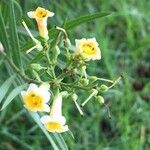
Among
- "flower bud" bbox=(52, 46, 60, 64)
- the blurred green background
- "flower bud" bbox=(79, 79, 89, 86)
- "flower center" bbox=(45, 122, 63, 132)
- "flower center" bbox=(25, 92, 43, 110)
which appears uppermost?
"flower bud" bbox=(52, 46, 60, 64)

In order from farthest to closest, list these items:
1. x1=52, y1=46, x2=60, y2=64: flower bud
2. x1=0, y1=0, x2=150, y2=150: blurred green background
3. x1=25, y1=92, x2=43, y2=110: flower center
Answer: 1. x1=0, y1=0, x2=150, y2=150: blurred green background
2. x1=52, y1=46, x2=60, y2=64: flower bud
3. x1=25, y1=92, x2=43, y2=110: flower center

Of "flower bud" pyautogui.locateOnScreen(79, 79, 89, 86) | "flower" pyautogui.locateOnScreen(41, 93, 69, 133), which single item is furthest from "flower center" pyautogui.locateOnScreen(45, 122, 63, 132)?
"flower bud" pyautogui.locateOnScreen(79, 79, 89, 86)

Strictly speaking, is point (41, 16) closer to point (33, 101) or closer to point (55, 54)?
point (55, 54)

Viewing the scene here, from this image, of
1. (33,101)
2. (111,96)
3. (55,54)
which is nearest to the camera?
(33,101)

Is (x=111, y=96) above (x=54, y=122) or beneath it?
beneath

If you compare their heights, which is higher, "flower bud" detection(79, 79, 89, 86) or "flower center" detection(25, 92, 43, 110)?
"flower center" detection(25, 92, 43, 110)

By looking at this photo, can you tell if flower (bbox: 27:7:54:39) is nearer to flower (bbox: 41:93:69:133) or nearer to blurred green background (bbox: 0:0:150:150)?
flower (bbox: 41:93:69:133)

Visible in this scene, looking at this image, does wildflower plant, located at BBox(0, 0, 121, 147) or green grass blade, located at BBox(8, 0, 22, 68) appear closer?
wildflower plant, located at BBox(0, 0, 121, 147)

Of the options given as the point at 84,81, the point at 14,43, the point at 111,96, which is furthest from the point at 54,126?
the point at 111,96
